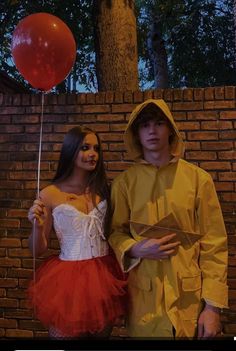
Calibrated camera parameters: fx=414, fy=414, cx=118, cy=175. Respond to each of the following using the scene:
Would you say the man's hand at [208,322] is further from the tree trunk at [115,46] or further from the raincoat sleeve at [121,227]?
the tree trunk at [115,46]

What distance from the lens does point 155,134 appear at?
2033 millimetres

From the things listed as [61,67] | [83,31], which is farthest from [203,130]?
[83,31]

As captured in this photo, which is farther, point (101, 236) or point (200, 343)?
point (101, 236)

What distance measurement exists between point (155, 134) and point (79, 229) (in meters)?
0.61

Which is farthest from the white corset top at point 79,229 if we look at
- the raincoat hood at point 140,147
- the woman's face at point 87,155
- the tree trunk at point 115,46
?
the tree trunk at point 115,46

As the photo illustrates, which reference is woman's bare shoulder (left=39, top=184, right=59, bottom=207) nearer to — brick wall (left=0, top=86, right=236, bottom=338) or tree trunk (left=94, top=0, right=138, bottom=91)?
brick wall (left=0, top=86, right=236, bottom=338)

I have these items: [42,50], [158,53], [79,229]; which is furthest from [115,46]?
[158,53]

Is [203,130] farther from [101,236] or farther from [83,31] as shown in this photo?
→ [83,31]

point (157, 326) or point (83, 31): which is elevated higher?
point (83, 31)

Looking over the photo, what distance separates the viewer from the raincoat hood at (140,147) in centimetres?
206

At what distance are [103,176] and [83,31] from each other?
4314mm

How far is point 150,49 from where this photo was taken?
8.12m

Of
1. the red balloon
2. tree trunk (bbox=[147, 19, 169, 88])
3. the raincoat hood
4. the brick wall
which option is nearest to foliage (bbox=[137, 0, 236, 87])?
tree trunk (bbox=[147, 19, 169, 88])

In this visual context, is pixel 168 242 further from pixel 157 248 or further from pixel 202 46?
pixel 202 46
